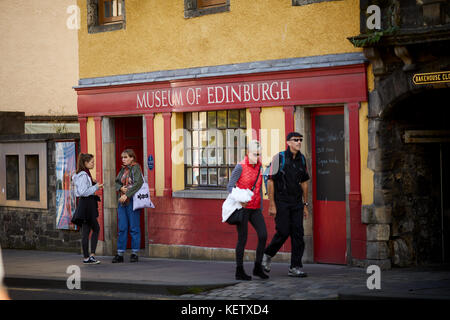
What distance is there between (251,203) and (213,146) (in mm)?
3658

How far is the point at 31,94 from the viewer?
86.1 ft

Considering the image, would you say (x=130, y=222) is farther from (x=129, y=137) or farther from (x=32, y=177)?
(x=32, y=177)

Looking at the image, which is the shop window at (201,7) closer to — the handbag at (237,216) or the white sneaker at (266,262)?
the handbag at (237,216)

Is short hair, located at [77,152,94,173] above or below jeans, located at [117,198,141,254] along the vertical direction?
above

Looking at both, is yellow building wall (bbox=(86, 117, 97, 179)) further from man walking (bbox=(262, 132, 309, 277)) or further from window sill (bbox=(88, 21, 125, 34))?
man walking (bbox=(262, 132, 309, 277))

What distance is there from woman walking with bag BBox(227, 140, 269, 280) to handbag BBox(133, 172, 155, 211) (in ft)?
10.4

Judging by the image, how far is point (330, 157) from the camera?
523 inches

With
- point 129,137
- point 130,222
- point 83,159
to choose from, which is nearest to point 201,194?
point 130,222

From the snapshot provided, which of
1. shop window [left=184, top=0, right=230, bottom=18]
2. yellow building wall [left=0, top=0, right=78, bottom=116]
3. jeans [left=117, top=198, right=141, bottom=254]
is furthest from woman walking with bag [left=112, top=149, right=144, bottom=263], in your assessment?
yellow building wall [left=0, top=0, right=78, bottom=116]

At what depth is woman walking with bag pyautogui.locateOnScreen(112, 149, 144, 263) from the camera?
551 inches
